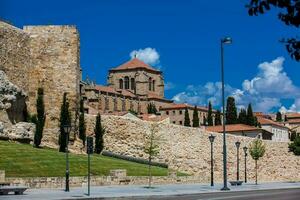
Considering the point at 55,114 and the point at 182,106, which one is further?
the point at 182,106

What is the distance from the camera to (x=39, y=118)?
48.3 m

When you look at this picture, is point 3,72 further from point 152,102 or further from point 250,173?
point 152,102

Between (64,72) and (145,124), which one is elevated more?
(64,72)

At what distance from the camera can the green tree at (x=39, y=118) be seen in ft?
153

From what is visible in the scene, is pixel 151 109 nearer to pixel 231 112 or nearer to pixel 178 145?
pixel 231 112

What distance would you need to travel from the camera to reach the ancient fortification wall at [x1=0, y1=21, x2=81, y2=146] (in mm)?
49656

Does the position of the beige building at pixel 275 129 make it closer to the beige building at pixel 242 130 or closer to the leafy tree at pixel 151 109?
the beige building at pixel 242 130

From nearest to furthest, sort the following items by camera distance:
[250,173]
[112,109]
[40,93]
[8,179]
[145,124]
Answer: [8,179]
[40,93]
[145,124]
[250,173]
[112,109]

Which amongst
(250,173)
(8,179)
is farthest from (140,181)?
(250,173)

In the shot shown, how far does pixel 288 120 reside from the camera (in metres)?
189

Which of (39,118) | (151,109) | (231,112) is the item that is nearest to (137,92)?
(151,109)

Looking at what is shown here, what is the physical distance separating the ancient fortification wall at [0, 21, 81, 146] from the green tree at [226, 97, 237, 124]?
226ft

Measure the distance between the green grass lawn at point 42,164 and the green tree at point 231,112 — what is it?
73.3m

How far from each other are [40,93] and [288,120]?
149 m
